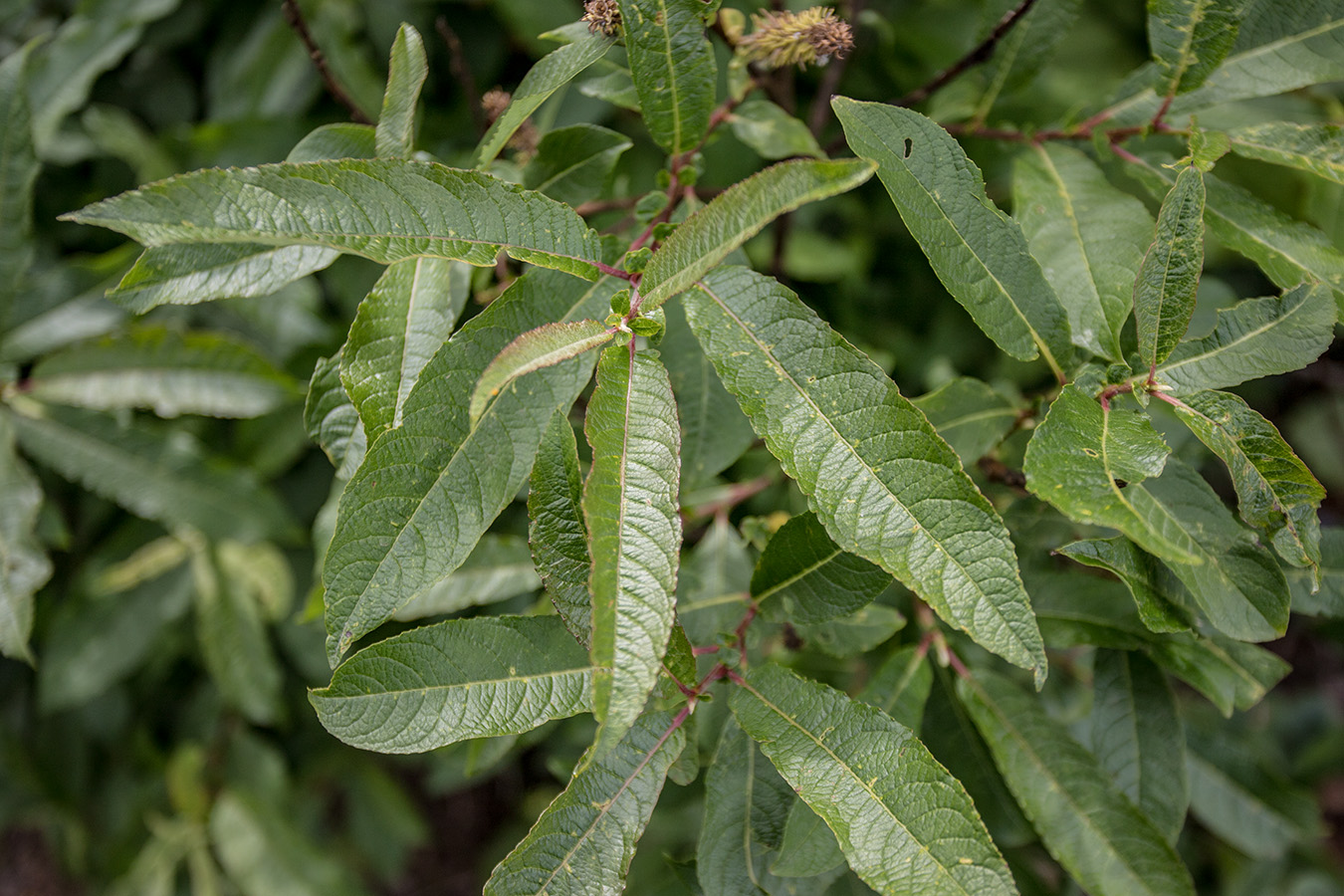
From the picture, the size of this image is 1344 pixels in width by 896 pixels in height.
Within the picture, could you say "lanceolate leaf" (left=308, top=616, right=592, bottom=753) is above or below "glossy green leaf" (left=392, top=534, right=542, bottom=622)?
above

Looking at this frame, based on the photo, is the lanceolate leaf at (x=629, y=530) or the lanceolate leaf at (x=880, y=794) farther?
the lanceolate leaf at (x=880, y=794)

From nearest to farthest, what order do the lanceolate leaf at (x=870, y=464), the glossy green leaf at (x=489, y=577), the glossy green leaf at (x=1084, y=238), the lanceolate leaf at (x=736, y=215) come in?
the lanceolate leaf at (x=736, y=215) → the lanceolate leaf at (x=870, y=464) → the glossy green leaf at (x=1084, y=238) → the glossy green leaf at (x=489, y=577)

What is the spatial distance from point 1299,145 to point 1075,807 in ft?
2.76

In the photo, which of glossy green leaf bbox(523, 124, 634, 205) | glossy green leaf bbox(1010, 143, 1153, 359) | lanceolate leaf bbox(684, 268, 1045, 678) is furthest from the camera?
glossy green leaf bbox(523, 124, 634, 205)

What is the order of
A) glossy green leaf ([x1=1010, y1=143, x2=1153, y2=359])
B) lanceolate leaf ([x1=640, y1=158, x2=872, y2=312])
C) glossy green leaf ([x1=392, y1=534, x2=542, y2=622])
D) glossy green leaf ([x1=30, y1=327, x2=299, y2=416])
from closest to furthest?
1. lanceolate leaf ([x1=640, y1=158, x2=872, y2=312])
2. glossy green leaf ([x1=1010, y1=143, x2=1153, y2=359])
3. glossy green leaf ([x1=392, y1=534, x2=542, y2=622])
4. glossy green leaf ([x1=30, y1=327, x2=299, y2=416])

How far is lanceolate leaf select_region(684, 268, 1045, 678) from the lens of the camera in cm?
73

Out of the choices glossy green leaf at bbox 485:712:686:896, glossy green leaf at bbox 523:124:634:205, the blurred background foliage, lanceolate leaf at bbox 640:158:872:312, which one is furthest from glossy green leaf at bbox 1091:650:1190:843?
glossy green leaf at bbox 523:124:634:205

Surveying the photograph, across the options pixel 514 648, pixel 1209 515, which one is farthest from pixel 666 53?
pixel 1209 515

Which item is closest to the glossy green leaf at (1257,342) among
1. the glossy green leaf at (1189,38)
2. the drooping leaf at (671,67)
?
the glossy green leaf at (1189,38)

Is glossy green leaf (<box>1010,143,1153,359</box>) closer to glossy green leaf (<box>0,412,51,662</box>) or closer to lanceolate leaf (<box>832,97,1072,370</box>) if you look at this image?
lanceolate leaf (<box>832,97,1072,370</box>)

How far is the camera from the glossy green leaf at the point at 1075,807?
97 cm

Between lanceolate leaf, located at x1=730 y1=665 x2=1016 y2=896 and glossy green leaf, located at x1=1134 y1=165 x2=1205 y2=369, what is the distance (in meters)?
0.47

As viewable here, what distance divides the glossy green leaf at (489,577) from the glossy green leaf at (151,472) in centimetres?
63

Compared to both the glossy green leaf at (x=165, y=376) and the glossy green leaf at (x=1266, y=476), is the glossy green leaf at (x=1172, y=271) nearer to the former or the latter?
the glossy green leaf at (x=1266, y=476)
